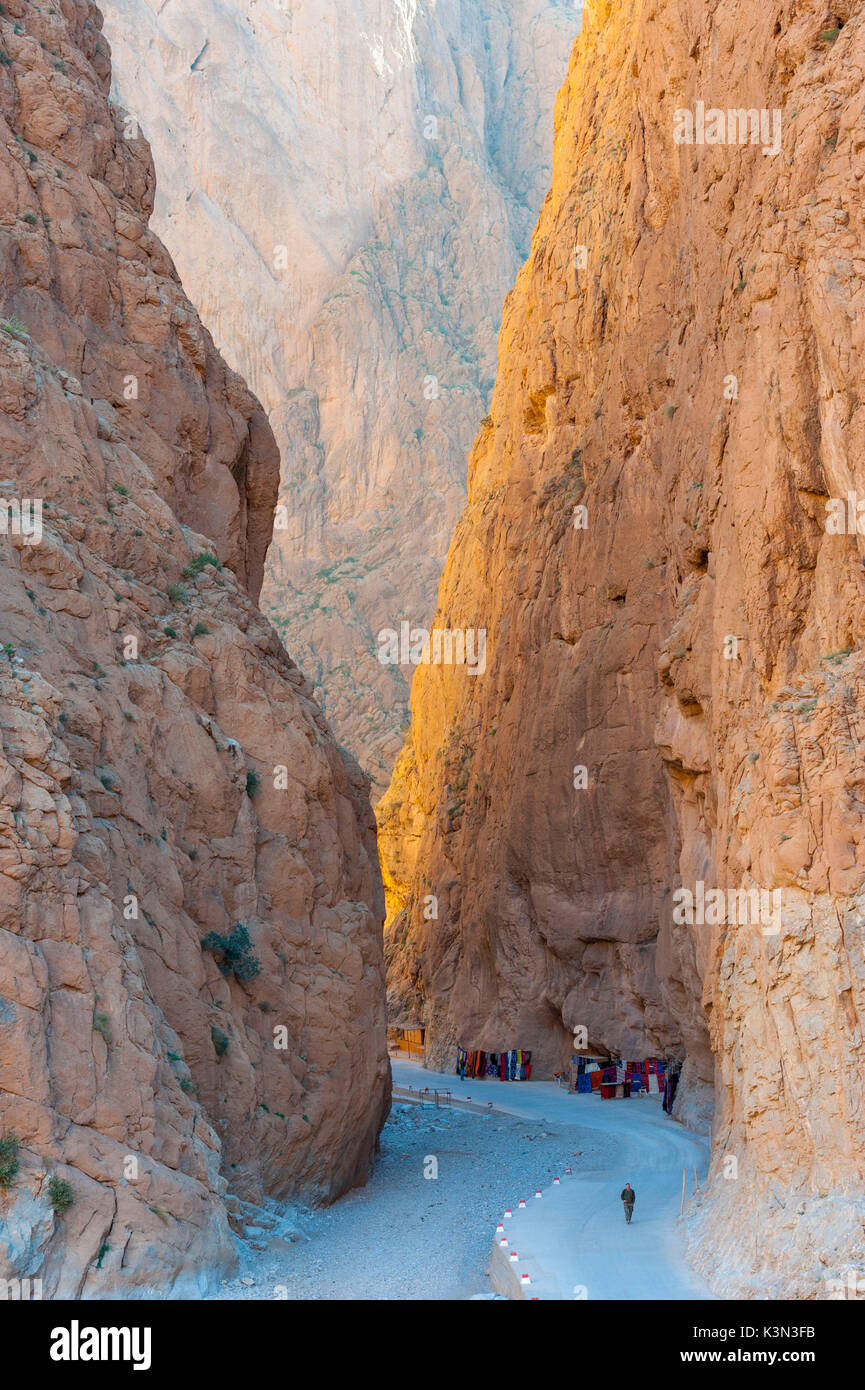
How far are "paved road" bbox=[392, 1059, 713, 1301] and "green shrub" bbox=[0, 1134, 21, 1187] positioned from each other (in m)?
6.56

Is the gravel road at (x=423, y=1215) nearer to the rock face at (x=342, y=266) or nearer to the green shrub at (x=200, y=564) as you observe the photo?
the green shrub at (x=200, y=564)

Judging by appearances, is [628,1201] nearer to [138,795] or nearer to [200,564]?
[138,795]

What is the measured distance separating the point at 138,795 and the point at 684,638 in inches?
480

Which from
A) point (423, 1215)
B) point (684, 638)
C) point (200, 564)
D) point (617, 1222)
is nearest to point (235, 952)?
point (423, 1215)

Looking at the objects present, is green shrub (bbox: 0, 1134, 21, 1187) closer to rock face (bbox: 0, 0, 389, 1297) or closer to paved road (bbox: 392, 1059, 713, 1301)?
rock face (bbox: 0, 0, 389, 1297)

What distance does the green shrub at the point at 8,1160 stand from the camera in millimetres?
15312

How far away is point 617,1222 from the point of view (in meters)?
20.8

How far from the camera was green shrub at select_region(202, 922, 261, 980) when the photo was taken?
2281cm

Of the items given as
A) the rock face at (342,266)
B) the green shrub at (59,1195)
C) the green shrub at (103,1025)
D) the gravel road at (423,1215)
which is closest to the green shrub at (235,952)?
the gravel road at (423,1215)

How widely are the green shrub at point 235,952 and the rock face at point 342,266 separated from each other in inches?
2201

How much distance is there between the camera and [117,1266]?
16.0 m

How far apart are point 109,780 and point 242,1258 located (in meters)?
7.65

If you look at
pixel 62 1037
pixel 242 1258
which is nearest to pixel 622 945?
pixel 242 1258

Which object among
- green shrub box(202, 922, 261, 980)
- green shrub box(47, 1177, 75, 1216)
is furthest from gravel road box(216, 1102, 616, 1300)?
green shrub box(202, 922, 261, 980)
